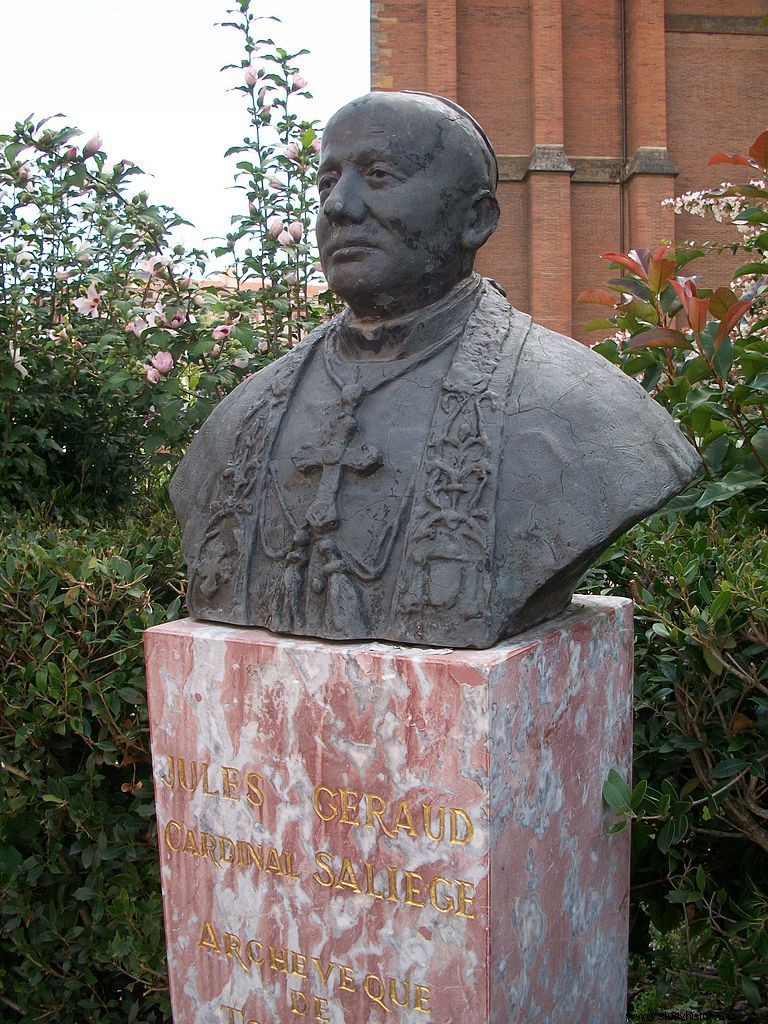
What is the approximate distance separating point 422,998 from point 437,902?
0.68 ft

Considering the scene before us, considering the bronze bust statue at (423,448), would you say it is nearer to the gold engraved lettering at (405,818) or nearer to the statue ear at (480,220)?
the statue ear at (480,220)

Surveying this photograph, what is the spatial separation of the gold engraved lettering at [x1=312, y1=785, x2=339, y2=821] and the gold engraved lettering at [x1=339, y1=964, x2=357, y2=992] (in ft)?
1.02

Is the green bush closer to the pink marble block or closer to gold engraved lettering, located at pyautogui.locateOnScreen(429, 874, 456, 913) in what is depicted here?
the pink marble block

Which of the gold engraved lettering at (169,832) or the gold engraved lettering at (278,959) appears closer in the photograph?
the gold engraved lettering at (278,959)

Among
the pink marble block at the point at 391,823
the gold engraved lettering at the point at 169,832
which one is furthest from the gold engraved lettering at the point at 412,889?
the gold engraved lettering at the point at 169,832

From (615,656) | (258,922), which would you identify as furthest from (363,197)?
(258,922)

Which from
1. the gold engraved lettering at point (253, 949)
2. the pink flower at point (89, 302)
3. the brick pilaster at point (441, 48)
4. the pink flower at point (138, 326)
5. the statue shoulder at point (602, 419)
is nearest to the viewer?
the statue shoulder at point (602, 419)

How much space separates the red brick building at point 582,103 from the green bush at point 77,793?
14317 mm

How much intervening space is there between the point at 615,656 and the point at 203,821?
3.30ft

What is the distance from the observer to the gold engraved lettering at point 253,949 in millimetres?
2312

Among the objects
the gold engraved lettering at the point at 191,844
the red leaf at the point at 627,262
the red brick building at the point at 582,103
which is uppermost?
the red brick building at the point at 582,103

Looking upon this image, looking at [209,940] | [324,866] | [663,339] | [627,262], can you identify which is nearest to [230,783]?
[324,866]

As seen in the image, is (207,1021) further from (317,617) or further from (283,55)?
(283,55)

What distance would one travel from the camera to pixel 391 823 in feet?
6.90
